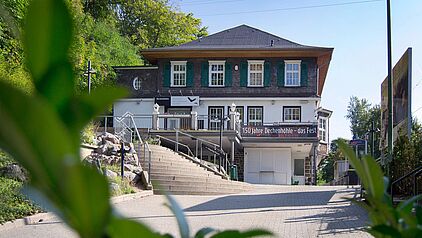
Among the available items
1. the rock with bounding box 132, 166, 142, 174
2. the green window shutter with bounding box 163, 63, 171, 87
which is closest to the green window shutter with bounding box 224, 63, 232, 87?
the green window shutter with bounding box 163, 63, 171, 87

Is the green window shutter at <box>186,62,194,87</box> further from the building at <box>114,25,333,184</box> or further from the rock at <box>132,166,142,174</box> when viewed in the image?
the rock at <box>132,166,142,174</box>

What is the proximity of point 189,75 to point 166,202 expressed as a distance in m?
31.1

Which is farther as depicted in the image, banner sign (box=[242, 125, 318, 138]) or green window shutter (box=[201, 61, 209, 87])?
green window shutter (box=[201, 61, 209, 87])

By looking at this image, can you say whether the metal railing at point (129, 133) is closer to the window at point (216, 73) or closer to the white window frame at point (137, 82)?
the white window frame at point (137, 82)

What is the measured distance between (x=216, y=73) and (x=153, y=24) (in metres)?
15.5

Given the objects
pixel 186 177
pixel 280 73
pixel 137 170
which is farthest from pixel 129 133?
pixel 280 73

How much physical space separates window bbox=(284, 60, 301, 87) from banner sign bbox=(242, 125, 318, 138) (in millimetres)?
2770

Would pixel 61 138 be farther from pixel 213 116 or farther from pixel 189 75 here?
pixel 189 75

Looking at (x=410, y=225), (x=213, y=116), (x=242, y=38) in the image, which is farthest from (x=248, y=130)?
(x=410, y=225)

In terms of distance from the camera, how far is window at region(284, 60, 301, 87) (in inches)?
1220

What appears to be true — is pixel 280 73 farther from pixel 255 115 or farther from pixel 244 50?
pixel 255 115

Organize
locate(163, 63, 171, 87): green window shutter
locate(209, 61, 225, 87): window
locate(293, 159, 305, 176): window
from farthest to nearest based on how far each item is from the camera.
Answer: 1. locate(293, 159, 305, 176): window
2. locate(163, 63, 171, 87): green window shutter
3. locate(209, 61, 225, 87): window

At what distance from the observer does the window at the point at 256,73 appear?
102ft

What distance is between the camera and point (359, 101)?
7812cm
